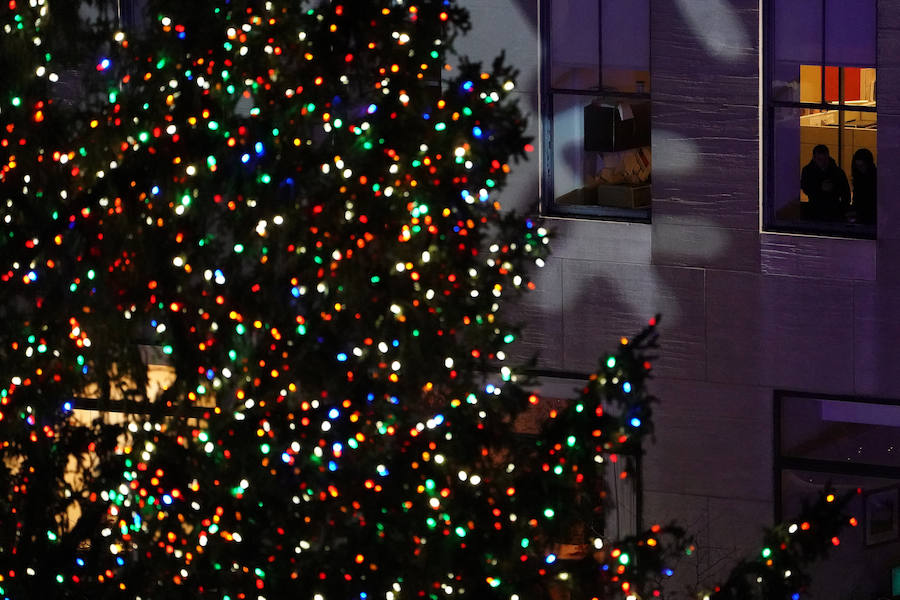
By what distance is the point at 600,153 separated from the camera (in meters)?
12.9

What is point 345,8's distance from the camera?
24.3ft

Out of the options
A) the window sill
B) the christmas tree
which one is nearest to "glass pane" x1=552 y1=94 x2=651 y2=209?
the window sill

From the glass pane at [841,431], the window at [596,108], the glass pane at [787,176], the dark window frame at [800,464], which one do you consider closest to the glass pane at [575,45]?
the window at [596,108]

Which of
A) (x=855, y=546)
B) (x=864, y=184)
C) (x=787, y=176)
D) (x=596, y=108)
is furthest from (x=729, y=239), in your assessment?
(x=855, y=546)

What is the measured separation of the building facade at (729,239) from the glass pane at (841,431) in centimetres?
1

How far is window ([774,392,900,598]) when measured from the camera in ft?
39.8

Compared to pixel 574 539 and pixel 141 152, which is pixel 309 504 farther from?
pixel 574 539

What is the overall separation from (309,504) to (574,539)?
557 centimetres

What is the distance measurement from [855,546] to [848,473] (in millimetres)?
546

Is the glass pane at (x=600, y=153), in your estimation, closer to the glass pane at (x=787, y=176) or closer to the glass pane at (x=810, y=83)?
the glass pane at (x=787, y=176)

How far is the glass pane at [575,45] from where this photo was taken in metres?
12.7

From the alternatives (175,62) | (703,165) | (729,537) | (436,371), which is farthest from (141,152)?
(729,537)

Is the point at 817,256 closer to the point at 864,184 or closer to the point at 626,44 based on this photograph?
the point at 864,184

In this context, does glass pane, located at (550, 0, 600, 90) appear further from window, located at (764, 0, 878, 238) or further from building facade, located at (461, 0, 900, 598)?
window, located at (764, 0, 878, 238)
